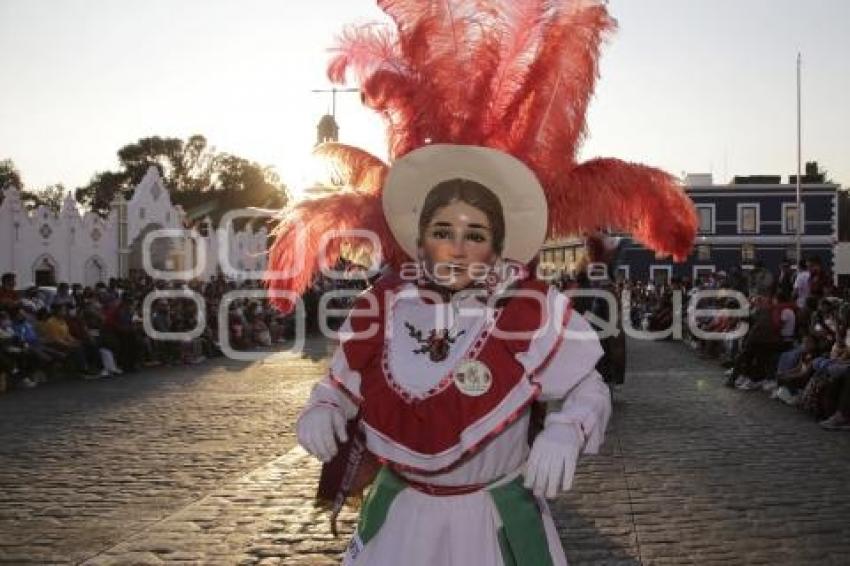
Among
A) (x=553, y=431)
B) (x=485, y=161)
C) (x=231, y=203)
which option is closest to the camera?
(x=553, y=431)

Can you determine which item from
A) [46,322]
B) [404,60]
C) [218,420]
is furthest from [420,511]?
[46,322]

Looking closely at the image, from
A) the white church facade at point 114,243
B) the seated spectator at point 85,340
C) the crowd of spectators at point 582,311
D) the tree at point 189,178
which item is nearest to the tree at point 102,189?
the tree at point 189,178

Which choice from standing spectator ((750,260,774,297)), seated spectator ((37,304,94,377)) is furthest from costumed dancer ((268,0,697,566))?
seated spectator ((37,304,94,377))

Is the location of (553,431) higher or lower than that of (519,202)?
lower

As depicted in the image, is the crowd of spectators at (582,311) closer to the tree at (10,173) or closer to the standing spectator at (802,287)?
the standing spectator at (802,287)

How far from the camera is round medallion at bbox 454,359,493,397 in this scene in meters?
2.68

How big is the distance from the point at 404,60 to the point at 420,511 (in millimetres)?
1566

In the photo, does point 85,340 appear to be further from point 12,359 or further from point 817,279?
point 817,279

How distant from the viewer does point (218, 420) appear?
428 inches

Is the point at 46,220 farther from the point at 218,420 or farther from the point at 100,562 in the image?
the point at 100,562

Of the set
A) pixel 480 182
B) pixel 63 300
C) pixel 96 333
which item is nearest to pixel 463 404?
pixel 480 182

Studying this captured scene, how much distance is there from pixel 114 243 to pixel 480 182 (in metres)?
37.1

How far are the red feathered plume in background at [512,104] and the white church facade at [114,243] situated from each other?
72.4ft

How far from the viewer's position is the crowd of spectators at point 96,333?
14.7m
